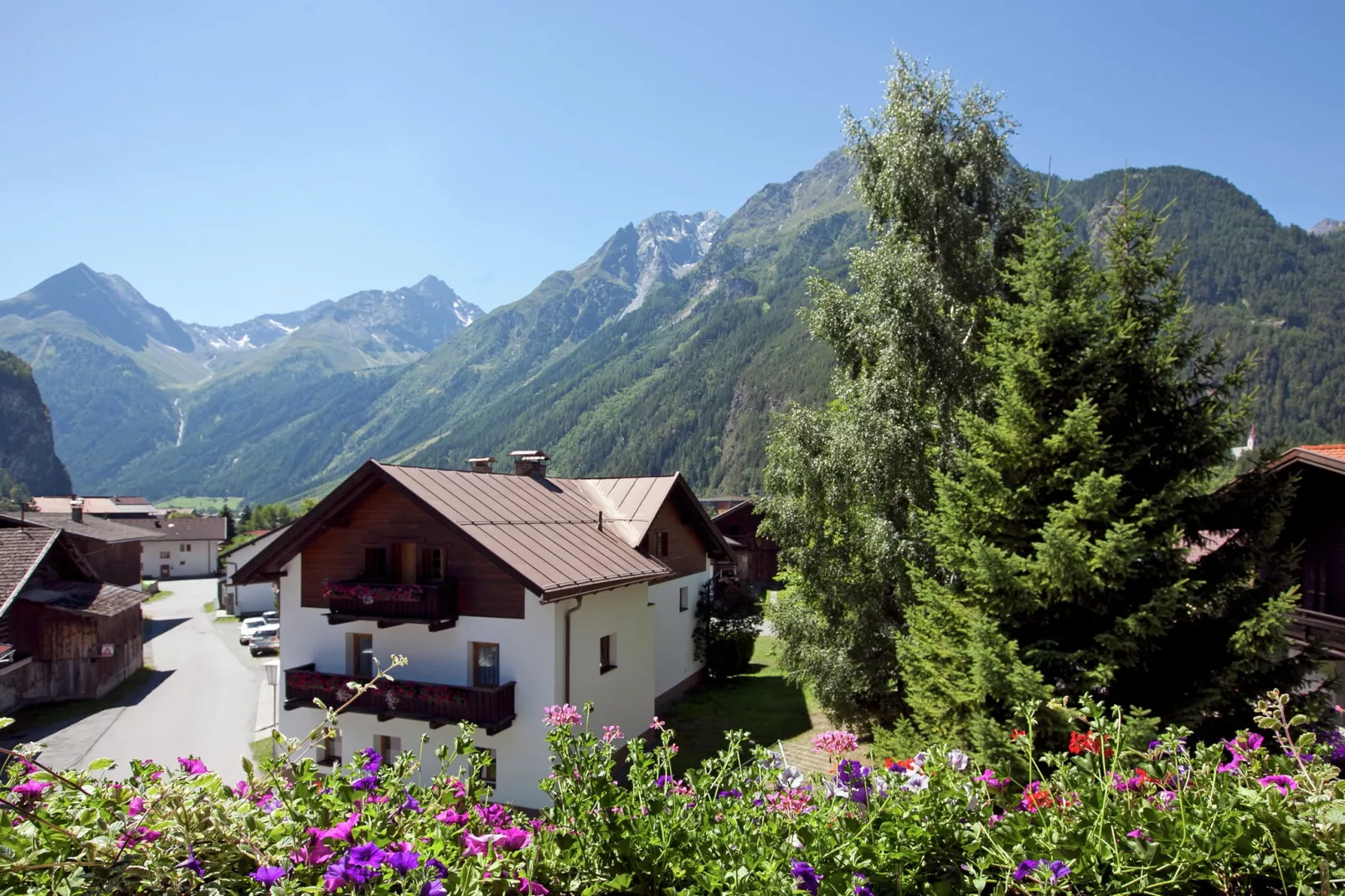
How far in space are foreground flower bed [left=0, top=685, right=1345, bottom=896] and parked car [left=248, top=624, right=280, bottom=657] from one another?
1715 inches

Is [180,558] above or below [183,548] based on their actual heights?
below

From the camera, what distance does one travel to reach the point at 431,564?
58.3ft

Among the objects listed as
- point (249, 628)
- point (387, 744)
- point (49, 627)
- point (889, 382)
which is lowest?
point (249, 628)

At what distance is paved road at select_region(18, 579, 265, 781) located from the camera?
2369 cm

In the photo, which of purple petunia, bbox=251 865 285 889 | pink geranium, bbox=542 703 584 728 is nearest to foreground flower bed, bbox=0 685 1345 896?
purple petunia, bbox=251 865 285 889

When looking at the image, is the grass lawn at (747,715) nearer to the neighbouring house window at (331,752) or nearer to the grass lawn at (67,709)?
the neighbouring house window at (331,752)

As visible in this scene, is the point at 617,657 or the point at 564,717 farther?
the point at 617,657

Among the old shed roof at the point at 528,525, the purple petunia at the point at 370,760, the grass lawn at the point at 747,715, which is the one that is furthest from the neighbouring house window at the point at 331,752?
the purple petunia at the point at 370,760

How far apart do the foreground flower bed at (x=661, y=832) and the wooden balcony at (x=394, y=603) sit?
45.0 feet

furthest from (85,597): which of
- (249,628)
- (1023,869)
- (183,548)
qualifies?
(183,548)

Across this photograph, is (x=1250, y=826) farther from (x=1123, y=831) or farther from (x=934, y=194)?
(x=934, y=194)

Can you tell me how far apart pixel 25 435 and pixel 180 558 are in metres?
128

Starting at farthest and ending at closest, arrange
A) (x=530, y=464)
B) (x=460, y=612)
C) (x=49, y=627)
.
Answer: (x=49, y=627)
(x=530, y=464)
(x=460, y=612)

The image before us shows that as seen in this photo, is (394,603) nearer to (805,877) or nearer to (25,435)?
(805,877)
